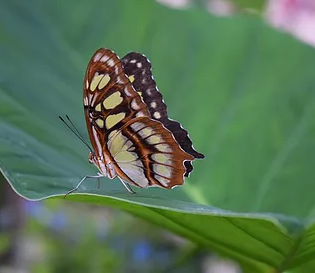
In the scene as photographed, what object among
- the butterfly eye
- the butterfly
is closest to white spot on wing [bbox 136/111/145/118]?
the butterfly

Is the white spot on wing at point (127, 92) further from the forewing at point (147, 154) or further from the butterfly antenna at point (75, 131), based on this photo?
the butterfly antenna at point (75, 131)

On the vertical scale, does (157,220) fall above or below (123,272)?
above

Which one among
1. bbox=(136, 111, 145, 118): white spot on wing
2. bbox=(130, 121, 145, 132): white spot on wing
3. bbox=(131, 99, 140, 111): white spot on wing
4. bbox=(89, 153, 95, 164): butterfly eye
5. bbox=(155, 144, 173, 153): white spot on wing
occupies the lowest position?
bbox=(89, 153, 95, 164): butterfly eye

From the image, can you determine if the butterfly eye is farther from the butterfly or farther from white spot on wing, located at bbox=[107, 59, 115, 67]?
white spot on wing, located at bbox=[107, 59, 115, 67]

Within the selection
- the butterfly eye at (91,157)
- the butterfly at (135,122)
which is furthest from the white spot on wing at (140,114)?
the butterfly eye at (91,157)

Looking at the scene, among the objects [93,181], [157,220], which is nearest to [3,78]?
[93,181]

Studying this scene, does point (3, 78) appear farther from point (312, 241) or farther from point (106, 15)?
point (312, 241)

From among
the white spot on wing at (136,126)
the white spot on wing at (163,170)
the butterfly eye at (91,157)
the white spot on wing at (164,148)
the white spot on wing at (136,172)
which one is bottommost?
the butterfly eye at (91,157)
